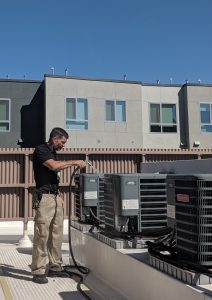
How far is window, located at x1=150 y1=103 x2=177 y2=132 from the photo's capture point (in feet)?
76.0

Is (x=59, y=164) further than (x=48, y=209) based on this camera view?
No

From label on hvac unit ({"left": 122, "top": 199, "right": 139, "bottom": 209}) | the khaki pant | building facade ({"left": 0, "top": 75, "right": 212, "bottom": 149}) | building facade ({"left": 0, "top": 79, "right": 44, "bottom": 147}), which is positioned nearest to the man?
the khaki pant

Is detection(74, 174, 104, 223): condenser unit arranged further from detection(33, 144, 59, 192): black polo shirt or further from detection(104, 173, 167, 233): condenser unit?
detection(104, 173, 167, 233): condenser unit

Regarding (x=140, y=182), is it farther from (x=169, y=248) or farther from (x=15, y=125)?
(x=15, y=125)

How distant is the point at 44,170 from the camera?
18.1 feet

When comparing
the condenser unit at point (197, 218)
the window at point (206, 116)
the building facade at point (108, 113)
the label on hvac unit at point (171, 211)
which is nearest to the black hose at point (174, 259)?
the condenser unit at point (197, 218)

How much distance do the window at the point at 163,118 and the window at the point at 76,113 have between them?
367 cm

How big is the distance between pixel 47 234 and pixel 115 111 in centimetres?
1693

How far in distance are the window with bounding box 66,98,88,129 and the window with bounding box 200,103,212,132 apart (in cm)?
629

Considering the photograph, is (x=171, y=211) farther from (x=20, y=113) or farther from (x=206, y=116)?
(x=206, y=116)

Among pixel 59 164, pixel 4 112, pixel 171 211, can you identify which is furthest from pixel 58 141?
pixel 4 112

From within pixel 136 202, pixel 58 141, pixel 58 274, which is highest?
pixel 58 141

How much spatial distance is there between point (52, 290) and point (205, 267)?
7.97 ft

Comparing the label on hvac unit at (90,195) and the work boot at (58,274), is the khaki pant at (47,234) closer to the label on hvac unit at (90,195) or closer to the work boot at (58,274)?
the work boot at (58,274)
